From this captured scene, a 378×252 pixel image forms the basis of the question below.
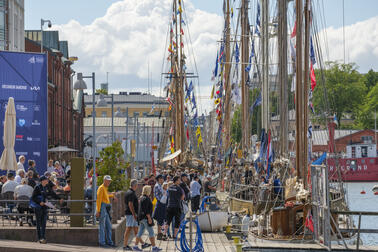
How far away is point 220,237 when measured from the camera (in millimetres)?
22234

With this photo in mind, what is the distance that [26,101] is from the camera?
2961 cm

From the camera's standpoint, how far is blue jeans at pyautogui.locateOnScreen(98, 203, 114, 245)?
60.5ft

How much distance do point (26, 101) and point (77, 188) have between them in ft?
36.0

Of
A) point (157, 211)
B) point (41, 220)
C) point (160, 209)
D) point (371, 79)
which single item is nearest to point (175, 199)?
point (160, 209)

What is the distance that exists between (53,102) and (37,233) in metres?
46.4

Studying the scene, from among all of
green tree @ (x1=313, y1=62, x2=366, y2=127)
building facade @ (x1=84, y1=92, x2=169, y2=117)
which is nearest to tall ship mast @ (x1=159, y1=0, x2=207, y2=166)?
green tree @ (x1=313, y1=62, x2=366, y2=127)

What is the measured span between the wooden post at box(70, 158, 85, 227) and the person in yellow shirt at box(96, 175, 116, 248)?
84cm

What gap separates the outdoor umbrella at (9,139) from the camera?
25719mm

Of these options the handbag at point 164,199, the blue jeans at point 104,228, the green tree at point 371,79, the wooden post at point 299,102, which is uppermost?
the green tree at point 371,79

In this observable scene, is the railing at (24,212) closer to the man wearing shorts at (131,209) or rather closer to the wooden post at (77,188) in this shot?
the wooden post at (77,188)

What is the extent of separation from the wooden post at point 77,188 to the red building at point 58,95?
3921cm

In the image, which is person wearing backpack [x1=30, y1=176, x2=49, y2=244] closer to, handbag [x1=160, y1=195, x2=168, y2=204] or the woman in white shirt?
the woman in white shirt

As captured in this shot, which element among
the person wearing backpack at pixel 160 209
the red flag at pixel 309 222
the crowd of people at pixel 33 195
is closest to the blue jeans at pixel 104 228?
the crowd of people at pixel 33 195

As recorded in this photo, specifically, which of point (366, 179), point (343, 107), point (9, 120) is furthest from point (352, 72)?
point (9, 120)
